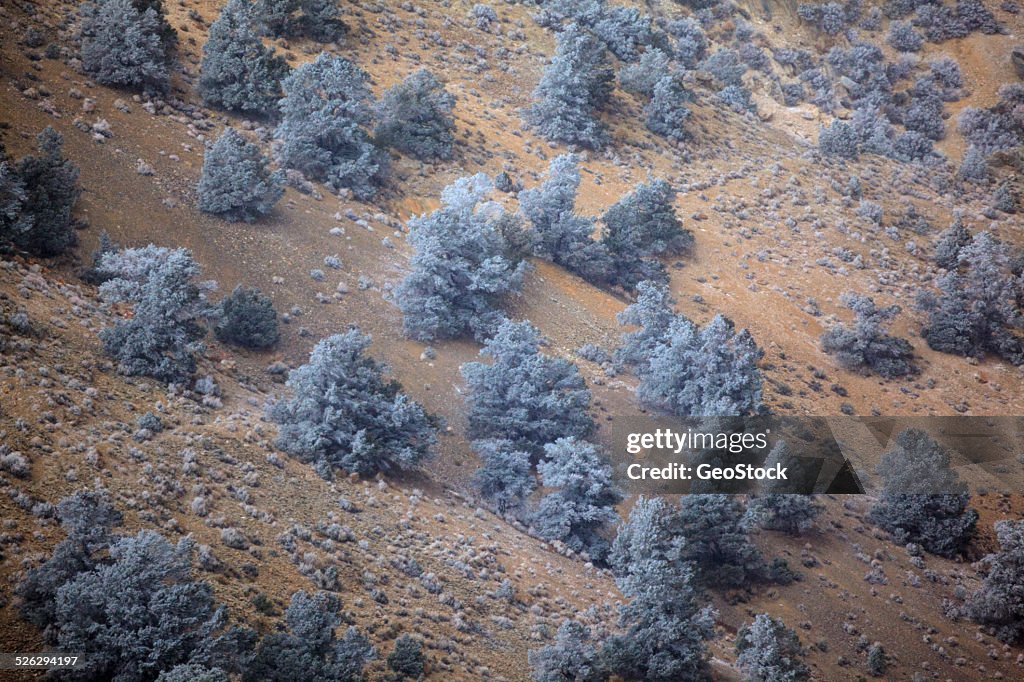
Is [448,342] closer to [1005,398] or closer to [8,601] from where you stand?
[8,601]

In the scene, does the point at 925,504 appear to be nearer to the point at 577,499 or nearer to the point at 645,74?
the point at 577,499

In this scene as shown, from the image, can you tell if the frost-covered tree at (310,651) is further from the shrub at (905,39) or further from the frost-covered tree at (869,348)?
the shrub at (905,39)

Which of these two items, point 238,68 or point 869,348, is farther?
point 869,348

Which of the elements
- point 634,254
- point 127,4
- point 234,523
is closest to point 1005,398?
point 634,254

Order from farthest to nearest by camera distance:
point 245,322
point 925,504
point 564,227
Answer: point 564,227, point 925,504, point 245,322

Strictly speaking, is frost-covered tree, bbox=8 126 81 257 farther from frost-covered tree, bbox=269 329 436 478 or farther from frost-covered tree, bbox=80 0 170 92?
frost-covered tree, bbox=269 329 436 478

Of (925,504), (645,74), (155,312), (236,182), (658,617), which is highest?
(645,74)

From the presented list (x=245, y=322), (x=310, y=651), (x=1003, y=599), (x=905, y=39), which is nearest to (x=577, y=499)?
(x=245, y=322)

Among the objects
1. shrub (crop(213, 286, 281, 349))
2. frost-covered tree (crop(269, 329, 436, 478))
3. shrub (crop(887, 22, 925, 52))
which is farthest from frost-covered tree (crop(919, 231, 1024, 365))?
shrub (crop(213, 286, 281, 349))
